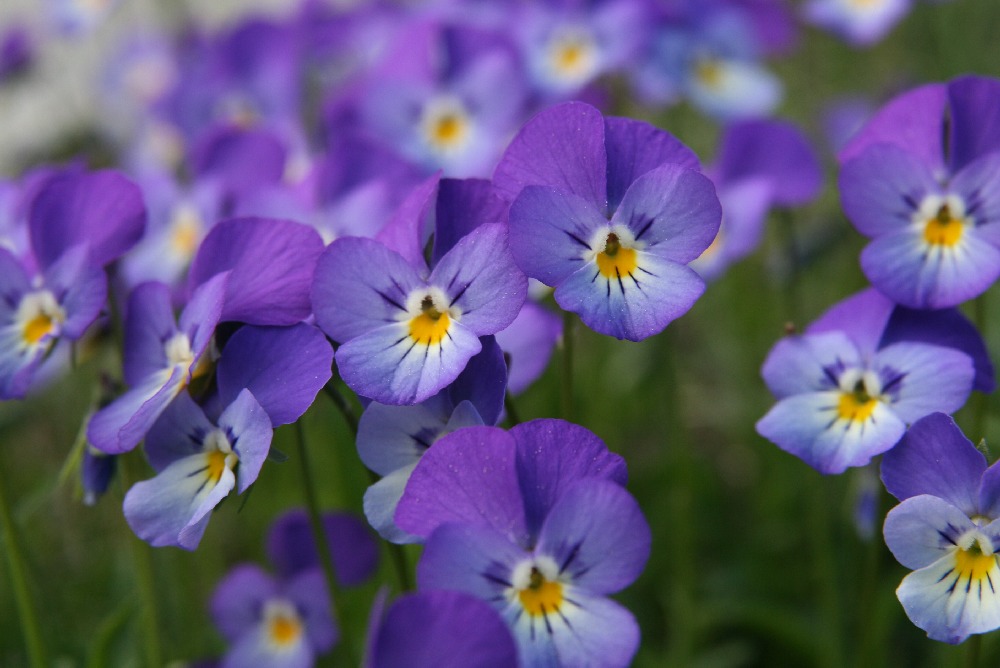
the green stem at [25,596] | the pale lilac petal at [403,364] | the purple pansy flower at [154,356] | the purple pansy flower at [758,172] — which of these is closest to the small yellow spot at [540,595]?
the pale lilac petal at [403,364]

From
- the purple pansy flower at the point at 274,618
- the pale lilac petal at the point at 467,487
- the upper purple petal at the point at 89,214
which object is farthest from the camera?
the purple pansy flower at the point at 274,618

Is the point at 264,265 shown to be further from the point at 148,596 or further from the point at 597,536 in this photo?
the point at 148,596

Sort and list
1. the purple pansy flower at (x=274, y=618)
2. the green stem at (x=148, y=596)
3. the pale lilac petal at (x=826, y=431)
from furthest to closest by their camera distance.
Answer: the purple pansy flower at (x=274, y=618)
the green stem at (x=148, y=596)
the pale lilac petal at (x=826, y=431)

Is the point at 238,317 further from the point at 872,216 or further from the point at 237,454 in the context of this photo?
the point at 872,216

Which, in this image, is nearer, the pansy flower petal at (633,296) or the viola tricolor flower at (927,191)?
the pansy flower petal at (633,296)

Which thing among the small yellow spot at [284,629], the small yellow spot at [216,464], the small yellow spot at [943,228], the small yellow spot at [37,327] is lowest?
the small yellow spot at [284,629]

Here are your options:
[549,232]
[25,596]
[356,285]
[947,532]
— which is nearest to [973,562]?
[947,532]

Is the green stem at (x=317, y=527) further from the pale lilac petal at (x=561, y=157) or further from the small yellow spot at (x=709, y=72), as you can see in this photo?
the small yellow spot at (x=709, y=72)
